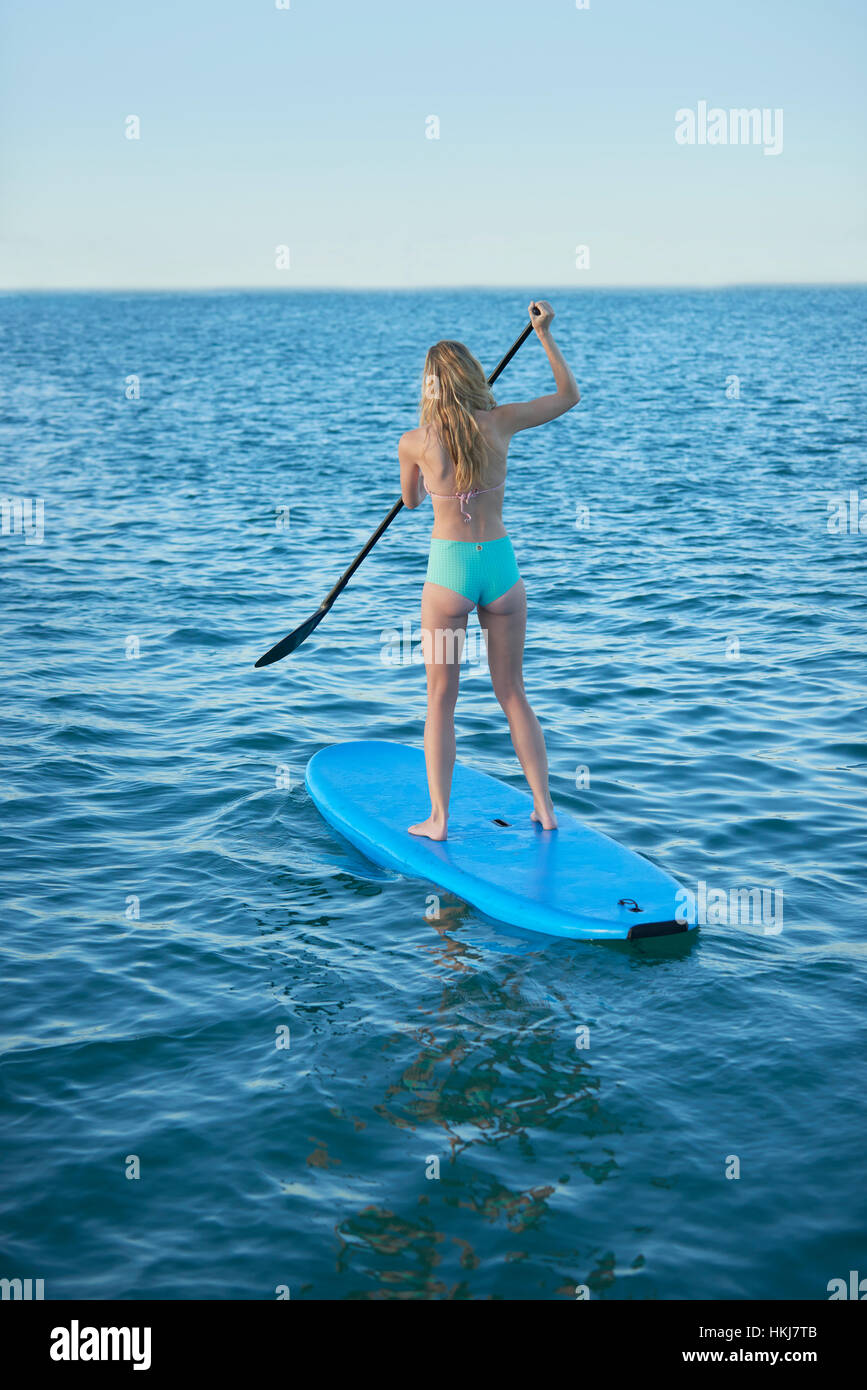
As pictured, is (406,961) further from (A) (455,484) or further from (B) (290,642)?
(B) (290,642)

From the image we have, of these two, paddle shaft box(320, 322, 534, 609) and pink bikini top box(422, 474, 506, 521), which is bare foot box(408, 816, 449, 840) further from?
pink bikini top box(422, 474, 506, 521)

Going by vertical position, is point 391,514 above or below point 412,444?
below

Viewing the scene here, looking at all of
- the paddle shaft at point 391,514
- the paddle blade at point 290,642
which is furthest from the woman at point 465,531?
the paddle blade at point 290,642

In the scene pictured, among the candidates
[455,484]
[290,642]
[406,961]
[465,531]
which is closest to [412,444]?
[455,484]

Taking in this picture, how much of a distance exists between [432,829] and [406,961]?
2.88 ft

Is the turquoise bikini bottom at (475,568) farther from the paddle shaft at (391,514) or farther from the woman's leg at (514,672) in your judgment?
the paddle shaft at (391,514)

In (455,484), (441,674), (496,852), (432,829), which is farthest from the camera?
(432,829)

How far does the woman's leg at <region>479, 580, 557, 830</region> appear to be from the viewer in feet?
17.0

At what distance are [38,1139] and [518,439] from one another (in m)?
21.5

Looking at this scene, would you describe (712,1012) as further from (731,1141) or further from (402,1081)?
(402,1081)

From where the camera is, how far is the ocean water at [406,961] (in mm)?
3357

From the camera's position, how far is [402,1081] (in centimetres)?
398

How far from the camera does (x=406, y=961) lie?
15.5 feet
